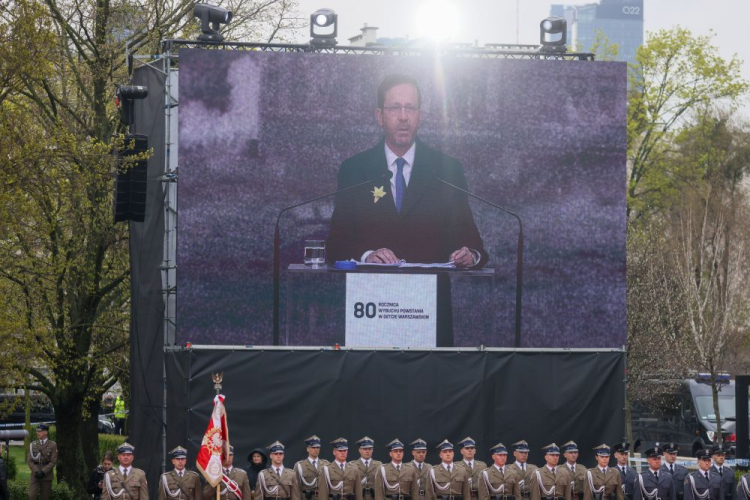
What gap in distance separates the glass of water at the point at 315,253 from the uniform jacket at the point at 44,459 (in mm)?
6235

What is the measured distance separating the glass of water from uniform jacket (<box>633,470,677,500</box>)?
5.41 m

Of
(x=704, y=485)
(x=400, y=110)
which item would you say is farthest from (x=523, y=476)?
(x=400, y=110)

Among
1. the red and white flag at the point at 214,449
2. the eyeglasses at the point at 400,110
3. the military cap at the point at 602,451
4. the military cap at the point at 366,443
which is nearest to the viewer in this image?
Result: the red and white flag at the point at 214,449

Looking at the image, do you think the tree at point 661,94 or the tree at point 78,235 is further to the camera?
the tree at point 661,94

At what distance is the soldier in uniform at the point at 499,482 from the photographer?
16719mm

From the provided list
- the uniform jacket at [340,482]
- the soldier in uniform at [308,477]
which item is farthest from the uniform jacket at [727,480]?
the soldier in uniform at [308,477]

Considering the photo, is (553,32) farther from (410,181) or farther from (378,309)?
(378,309)

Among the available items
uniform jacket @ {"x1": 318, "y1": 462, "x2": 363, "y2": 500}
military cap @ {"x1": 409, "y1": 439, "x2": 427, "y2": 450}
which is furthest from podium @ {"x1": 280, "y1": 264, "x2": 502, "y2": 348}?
uniform jacket @ {"x1": 318, "y1": 462, "x2": 363, "y2": 500}

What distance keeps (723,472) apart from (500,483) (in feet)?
11.0

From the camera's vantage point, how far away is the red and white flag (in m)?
15.5

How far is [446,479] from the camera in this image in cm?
1678

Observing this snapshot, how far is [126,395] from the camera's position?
28.1 metres

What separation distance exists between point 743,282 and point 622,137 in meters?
16.4

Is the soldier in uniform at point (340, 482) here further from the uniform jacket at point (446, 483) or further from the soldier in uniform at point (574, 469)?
the soldier in uniform at point (574, 469)
